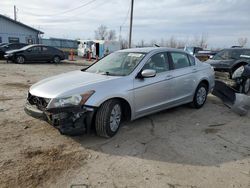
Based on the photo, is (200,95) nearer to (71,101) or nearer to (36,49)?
(71,101)

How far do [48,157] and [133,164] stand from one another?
4.18ft

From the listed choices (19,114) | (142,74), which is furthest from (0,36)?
(142,74)

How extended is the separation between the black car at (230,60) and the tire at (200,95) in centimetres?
365

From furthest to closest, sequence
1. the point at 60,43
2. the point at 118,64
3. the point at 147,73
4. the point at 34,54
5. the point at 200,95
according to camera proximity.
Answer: the point at 60,43 → the point at 34,54 → the point at 200,95 → the point at 118,64 → the point at 147,73

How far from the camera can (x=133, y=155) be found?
12.7 feet

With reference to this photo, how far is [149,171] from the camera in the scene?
342 cm

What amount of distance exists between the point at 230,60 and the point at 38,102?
8.78 metres

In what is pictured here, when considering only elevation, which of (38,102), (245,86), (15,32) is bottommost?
(245,86)

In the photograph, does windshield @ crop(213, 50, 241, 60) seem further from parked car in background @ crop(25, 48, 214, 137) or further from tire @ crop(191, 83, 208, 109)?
parked car in background @ crop(25, 48, 214, 137)

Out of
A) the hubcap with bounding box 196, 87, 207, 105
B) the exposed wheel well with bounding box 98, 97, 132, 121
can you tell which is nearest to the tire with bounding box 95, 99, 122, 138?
the exposed wheel well with bounding box 98, 97, 132, 121

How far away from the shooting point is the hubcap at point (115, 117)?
4.40 metres

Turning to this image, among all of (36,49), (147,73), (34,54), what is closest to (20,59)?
(34,54)

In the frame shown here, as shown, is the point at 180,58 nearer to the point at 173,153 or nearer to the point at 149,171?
the point at 173,153

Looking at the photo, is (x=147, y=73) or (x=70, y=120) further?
(x=147, y=73)
